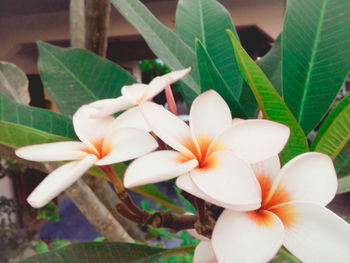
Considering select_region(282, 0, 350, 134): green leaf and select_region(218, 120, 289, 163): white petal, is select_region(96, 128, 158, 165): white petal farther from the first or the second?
select_region(282, 0, 350, 134): green leaf

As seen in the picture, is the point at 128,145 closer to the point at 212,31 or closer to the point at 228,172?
the point at 228,172

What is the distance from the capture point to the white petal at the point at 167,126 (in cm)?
21

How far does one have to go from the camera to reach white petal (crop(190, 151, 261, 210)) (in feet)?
0.54

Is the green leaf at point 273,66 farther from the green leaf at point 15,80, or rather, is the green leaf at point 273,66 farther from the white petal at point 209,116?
the green leaf at point 15,80

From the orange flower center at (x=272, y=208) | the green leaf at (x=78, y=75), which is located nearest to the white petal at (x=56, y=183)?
the orange flower center at (x=272, y=208)

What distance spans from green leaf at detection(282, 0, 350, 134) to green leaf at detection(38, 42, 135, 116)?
202 millimetres

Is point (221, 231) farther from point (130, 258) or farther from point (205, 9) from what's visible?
point (205, 9)

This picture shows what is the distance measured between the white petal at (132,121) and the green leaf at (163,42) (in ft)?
0.39

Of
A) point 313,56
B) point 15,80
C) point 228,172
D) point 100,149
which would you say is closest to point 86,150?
point 100,149

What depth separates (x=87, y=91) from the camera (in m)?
0.41

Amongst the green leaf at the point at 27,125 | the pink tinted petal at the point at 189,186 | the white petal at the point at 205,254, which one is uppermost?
the pink tinted petal at the point at 189,186

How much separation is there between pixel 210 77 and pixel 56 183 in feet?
0.51

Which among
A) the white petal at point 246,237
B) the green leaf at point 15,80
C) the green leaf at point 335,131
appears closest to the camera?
the white petal at point 246,237

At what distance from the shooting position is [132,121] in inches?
9.5
